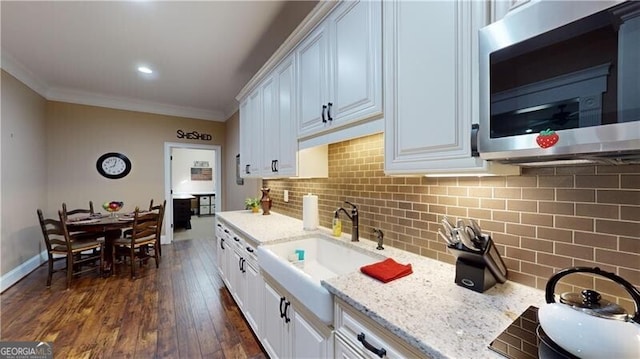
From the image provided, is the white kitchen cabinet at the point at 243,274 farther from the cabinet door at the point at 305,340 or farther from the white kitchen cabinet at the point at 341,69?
the white kitchen cabinet at the point at 341,69

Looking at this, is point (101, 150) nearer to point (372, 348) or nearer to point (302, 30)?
point (302, 30)

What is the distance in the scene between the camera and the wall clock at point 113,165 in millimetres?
4613

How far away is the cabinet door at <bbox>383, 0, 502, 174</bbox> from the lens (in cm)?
92

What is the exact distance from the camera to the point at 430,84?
3.40 ft

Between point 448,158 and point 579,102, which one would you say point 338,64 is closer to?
point 448,158

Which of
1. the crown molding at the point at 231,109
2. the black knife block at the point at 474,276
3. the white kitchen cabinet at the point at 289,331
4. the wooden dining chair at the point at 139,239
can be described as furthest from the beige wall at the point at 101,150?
the black knife block at the point at 474,276

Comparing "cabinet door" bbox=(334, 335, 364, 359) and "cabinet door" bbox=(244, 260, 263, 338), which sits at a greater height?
"cabinet door" bbox=(334, 335, 364, 359)

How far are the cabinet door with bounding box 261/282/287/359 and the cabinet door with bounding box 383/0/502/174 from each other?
1088 mm

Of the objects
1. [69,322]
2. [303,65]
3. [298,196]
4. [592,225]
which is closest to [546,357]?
[592,225]

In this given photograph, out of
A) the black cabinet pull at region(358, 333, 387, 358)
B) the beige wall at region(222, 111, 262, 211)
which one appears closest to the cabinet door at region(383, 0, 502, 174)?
the black cabinet pull at region(358, 333, 387, 358)

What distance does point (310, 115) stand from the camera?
1828 millimetres

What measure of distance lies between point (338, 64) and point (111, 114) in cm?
499

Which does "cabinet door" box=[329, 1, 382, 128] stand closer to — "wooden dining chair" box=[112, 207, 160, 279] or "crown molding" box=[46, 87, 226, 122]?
"wooden dining chair" box=[112, 207, 160, 279]

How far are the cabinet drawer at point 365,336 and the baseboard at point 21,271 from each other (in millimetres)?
4217
